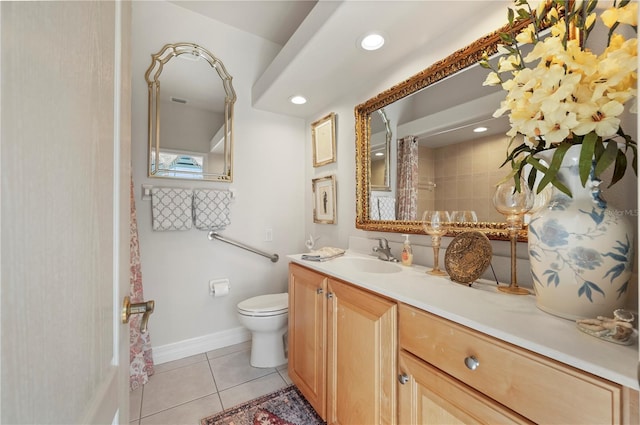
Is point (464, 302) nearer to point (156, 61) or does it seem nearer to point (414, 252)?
point (414, 252)

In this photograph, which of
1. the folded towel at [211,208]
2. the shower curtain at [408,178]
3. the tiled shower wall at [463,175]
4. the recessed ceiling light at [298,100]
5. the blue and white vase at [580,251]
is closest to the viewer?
the blue and white vase at [580,251]

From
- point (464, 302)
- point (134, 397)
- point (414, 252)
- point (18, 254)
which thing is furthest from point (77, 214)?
point (134, 397)

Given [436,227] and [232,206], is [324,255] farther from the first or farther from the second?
[232,206]

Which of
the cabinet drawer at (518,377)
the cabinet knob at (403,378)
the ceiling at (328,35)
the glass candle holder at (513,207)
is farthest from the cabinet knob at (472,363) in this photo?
the ceiling at (328,35)

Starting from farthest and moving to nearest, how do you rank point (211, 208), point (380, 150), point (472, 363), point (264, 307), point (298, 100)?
point (298, 100), point (211, 208), point (264, 307), point (380, 150), point (472, 363)

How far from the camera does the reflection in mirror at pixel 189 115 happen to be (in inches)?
77.5

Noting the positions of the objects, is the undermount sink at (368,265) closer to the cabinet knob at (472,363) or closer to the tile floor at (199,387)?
the cabinet knob at (472,363)

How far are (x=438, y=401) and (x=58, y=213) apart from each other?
3.42 ft

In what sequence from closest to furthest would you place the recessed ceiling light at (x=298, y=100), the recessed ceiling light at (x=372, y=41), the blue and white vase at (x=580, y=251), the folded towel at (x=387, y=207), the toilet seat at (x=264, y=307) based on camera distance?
the blue and white vase at (x=580, y=251), the recessed ceiling light at (x=372, y=41), the folded towel at (x=387, y=207), the toilet seat at (x=264, y=307), the recessed ceiling light at (x=298, y=100)

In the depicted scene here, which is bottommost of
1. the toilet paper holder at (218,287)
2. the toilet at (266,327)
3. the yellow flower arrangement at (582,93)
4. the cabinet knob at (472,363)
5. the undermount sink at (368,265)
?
the toilet at (266,327)

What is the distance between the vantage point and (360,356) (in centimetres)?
108

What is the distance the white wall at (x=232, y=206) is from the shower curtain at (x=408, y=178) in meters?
1.24

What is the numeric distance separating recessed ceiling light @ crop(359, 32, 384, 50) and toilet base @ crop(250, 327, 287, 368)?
2071mm

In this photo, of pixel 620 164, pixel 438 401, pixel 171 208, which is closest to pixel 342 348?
pixel 438 401
